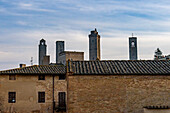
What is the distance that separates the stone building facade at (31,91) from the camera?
1093 inches

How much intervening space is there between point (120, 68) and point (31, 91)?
11625 millimetres

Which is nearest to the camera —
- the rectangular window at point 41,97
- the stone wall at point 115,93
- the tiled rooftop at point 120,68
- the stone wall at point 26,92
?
the stone wall at point 115,93

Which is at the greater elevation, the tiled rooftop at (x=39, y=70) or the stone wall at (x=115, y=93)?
the tiled rooftop at (x=39, y=70)

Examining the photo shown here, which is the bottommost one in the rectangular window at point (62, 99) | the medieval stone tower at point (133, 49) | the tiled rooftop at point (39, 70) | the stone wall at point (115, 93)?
the rectangular window at point (62, 99)

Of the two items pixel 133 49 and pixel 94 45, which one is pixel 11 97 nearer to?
pixel 94 45

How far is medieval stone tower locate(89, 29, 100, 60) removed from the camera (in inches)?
2000

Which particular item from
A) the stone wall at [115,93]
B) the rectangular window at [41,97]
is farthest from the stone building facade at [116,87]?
the rectangular window at [41,97]

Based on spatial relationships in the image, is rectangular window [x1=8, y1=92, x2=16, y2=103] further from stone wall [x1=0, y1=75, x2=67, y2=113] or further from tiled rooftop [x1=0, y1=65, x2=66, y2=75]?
tiled rooftop [x1=0, y1=65, x2=66, y2=75]

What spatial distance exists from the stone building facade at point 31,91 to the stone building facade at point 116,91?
30.0ft

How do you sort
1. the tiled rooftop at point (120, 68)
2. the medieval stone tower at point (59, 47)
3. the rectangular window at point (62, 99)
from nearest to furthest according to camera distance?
the tiled rooftop at point (120, 68)
the rectangular window at point (62, 99)
the medieval stone tower at point (59, 47)

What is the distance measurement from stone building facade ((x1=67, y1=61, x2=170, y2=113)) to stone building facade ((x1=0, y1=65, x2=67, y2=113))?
914 centimetres

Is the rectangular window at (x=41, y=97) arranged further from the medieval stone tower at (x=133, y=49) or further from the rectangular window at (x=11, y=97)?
the medieval stone tower at (x=133, y=49)

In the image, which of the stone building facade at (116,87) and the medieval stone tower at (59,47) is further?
the medieval stone tower at (59,47)

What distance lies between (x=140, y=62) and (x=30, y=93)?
1247 cm
